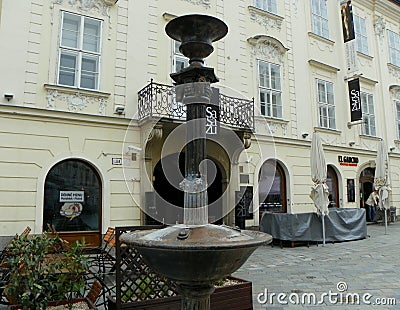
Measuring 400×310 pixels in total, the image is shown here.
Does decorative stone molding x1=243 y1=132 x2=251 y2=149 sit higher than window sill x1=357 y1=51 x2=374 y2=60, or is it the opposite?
window sill x1=357 y1=51 x2=374 y2=60

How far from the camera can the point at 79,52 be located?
873 cm

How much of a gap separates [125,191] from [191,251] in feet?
23.5

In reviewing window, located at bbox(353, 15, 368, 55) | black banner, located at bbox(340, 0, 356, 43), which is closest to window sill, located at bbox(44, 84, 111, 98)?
→ black banner, located at bbox(340, 0, 356, 43)

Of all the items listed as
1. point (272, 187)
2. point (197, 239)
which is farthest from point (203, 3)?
point (197, 239)

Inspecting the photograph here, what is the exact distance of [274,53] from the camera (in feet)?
41.6

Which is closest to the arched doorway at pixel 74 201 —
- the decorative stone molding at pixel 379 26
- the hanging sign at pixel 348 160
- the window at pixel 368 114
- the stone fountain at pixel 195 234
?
the stone fountain at pixel 195 234

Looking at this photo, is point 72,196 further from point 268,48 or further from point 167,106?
point 268,48

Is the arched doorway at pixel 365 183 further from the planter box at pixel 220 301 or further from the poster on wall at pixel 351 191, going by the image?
the planter box at pixel 220 301

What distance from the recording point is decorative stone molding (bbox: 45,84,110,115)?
26.9ft

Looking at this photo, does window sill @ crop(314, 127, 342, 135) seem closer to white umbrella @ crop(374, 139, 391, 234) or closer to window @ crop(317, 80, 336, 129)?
window @ crop(317, 80, 336, 129)

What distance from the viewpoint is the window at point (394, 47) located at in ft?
57.5

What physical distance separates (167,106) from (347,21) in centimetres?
1025

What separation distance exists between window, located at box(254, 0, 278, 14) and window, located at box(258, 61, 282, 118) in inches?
90.6

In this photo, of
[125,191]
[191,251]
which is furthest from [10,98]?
[191,251]
